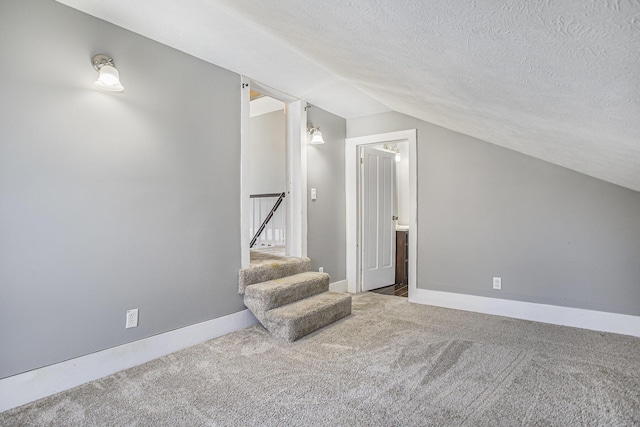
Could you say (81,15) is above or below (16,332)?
above

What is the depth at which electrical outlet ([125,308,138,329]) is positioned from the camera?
2377 mm

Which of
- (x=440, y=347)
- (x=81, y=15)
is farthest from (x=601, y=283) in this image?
(x=81, y=15)

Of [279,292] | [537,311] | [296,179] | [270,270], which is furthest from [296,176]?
[537,311]

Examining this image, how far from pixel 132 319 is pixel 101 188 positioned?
0.94 m

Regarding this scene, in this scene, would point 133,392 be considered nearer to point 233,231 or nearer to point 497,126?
point 233,231

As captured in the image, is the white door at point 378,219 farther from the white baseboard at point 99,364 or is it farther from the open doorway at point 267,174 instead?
the white baseboard at point 99,364

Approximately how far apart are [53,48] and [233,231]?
1.75m

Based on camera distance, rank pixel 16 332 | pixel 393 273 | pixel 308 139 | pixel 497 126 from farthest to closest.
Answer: pixel 393 273 → pixel 308 139 → pixel 497 126 → pixel 16 332

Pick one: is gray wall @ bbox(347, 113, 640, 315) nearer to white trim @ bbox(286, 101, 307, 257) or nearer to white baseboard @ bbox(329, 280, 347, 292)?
white baseboard @ bbox(329, 280, 347, 292)

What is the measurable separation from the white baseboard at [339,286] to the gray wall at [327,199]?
0.05 meters

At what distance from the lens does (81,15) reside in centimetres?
215

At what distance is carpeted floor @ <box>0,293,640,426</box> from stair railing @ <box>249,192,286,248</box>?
2.16m

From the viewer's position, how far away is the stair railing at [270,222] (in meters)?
5.03

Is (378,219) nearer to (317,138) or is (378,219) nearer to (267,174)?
(317,138)
